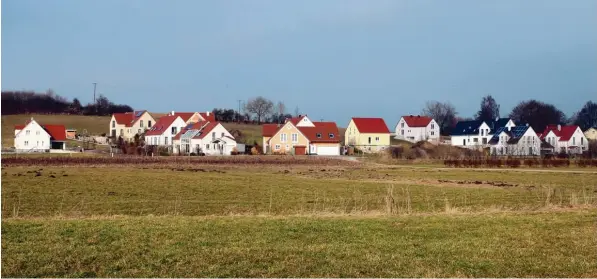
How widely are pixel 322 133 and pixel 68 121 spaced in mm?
66925

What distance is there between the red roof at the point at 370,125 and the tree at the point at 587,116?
196ft

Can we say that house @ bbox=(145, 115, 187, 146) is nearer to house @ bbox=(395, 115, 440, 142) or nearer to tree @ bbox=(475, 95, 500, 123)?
house @ bbox=(395, 115, 440, 142)

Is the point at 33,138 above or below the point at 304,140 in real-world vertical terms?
above

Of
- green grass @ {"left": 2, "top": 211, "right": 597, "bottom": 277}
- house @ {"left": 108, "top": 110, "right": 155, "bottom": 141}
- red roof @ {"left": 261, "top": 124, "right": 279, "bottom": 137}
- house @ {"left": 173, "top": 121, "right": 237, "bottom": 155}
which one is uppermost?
house @ {"left": 108, "top": 110, "right": 155, "bottom": 141}

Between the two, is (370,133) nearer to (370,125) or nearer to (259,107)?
(370,125)

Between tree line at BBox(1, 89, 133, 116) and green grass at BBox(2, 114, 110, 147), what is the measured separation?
1.81 metres

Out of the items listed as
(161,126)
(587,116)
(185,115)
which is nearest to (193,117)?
(185,115)

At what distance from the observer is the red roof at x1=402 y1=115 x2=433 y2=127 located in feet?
404

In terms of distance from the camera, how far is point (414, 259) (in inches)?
399

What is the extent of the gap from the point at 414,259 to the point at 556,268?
226cm

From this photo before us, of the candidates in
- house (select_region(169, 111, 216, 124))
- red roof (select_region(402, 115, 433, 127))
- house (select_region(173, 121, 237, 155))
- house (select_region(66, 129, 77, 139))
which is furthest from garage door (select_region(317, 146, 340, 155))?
house (select_region(66, 129, 77, 139))

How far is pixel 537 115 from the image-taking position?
5349 inches

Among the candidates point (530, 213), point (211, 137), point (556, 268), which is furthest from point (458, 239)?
point (211, 137)

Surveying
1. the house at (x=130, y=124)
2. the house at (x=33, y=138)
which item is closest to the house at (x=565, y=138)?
the house at (x=130, y=124)
